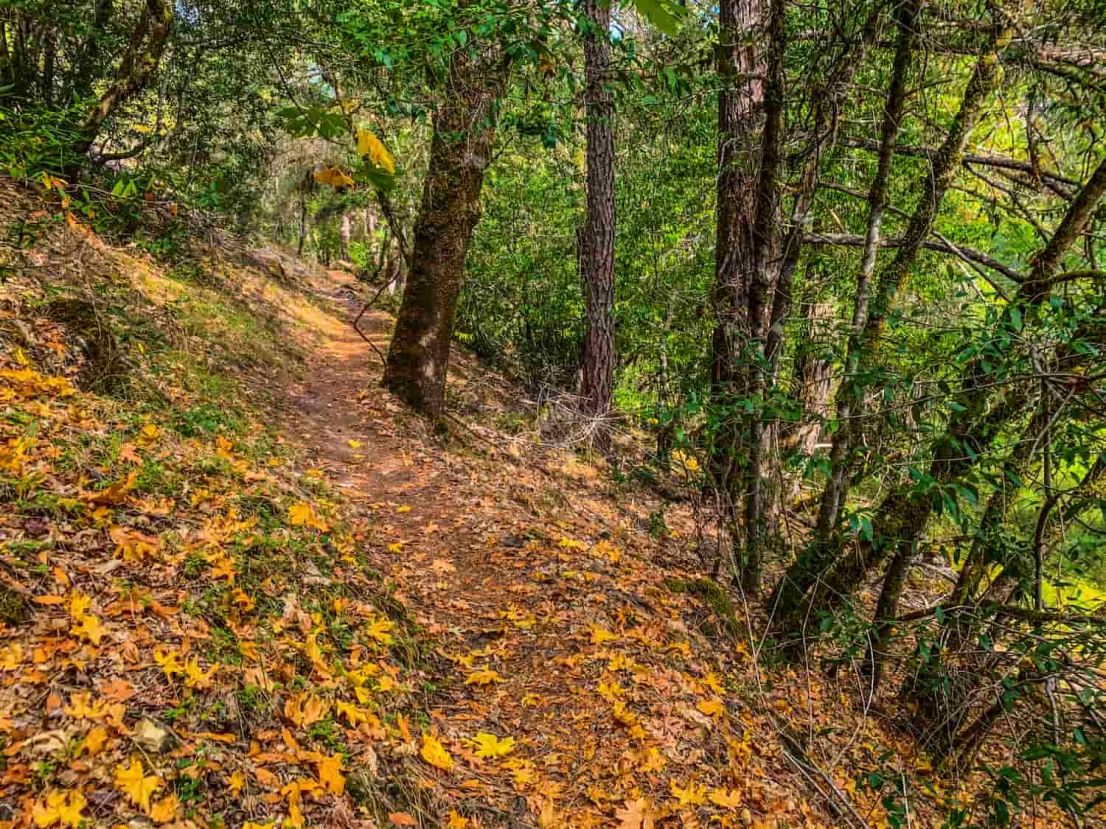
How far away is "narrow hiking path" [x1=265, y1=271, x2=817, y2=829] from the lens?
330 cm

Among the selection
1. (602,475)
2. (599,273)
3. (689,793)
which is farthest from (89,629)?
(599,273)

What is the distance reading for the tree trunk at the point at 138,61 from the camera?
20.7 ft

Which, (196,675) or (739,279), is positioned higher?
(739,279)

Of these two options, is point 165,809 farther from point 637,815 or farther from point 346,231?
point 346,231

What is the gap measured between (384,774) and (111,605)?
55.8 inches

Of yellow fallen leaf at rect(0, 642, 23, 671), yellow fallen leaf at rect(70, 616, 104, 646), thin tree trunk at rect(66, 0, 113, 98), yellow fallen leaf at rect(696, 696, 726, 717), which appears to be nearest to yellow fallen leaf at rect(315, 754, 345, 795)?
yellow fallen leaf at rect(70, 616, 104, 646)

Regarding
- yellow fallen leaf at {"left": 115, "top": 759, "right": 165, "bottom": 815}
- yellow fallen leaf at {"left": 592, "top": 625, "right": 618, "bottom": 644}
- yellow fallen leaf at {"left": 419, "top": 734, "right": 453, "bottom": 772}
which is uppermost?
yellow fallen leaf at {"left": 115, "top": 759, "right": 165, "bottom": 815}

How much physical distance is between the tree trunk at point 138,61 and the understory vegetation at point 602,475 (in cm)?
6

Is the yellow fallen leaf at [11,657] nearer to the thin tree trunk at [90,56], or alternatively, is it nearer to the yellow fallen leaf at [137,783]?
the yellow fallen leaf at [137,783]

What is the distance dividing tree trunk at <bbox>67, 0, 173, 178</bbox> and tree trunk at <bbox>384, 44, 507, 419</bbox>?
3.04 m

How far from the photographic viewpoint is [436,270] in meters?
7.81

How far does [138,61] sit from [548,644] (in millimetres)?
7423

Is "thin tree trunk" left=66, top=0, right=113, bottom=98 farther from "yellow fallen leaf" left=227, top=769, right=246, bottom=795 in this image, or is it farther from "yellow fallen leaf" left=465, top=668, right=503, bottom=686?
"yellow fallen leaf" left=227, top=769, right=246, bottom=795

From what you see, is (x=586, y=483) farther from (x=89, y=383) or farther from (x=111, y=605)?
(x=111, y=605)
